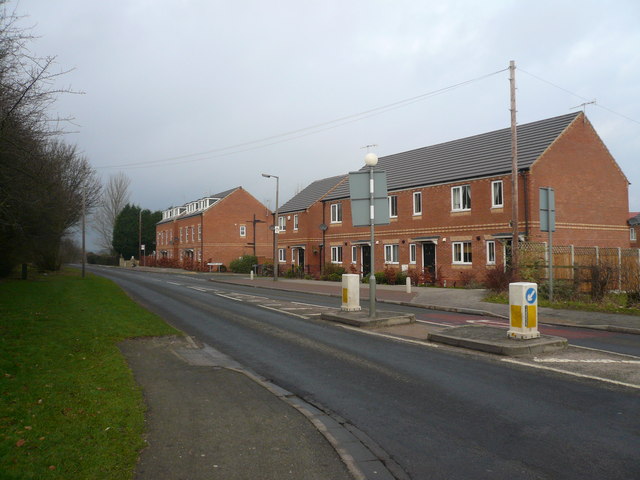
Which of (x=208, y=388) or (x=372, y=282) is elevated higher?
(x=372, y=282)

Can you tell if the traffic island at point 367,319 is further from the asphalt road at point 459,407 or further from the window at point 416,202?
the window at point 416,202

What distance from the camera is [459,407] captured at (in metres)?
6.33

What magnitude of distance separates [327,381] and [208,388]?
1.82 metres

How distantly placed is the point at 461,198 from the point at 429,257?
4.41 metres

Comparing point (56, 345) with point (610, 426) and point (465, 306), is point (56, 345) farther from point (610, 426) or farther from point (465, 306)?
point (465, 306)

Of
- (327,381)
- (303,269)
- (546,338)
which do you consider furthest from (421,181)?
(327,381)

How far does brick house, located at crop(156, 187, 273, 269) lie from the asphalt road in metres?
53.6

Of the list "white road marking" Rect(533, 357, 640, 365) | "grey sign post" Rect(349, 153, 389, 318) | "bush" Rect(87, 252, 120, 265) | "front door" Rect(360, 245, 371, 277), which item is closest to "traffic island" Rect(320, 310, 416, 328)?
"grey sign post" Rect(349, 153, 389, 318)

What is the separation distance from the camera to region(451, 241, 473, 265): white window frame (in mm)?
29625

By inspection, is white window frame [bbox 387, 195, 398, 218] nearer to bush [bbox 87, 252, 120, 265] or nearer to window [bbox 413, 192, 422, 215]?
window [bbox 413, 192, 422, 215]

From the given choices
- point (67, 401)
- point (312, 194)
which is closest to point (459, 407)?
point (67, 401)

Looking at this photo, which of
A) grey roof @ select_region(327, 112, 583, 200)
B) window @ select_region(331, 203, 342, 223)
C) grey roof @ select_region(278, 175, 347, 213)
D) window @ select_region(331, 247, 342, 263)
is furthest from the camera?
grey roof @ select_region(278, 175, 347, 213)

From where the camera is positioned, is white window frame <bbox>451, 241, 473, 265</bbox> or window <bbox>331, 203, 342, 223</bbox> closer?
white window frame <bbox>451, 241, 473, 265</bbox>

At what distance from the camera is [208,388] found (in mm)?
7219
